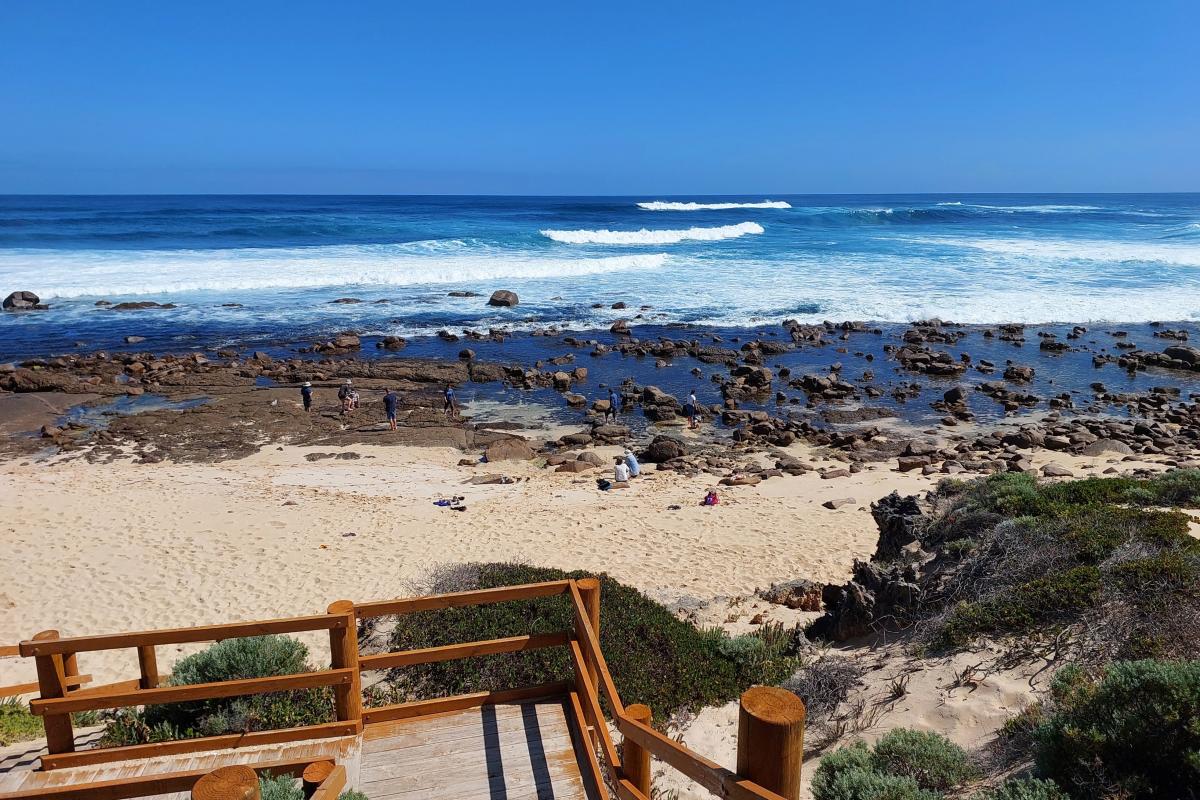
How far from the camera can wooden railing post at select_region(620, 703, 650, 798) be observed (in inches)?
144

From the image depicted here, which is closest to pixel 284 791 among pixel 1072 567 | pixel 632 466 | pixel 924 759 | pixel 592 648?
pixel 592 648

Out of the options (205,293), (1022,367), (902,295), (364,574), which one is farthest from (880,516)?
(205,293)

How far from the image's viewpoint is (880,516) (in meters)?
10.9

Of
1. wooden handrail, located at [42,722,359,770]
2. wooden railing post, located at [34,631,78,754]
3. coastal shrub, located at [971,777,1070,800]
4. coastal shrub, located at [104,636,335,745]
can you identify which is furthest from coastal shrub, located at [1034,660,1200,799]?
wooden railing post, located at [34,631,78,754]

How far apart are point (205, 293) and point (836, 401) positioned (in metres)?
32.2

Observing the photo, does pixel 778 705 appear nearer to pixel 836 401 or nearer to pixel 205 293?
pixel 836 401

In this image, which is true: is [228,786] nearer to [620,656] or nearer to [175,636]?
[175,636]

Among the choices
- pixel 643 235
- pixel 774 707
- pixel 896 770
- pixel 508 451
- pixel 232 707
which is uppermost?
pixel 643 235

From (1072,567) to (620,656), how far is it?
4361 mm

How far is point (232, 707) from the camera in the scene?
6402mm

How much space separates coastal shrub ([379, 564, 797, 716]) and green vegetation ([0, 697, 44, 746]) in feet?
8.95

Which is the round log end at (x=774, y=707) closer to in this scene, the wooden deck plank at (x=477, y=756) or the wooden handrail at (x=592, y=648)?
the wooden handrail at (x=592, y=648)

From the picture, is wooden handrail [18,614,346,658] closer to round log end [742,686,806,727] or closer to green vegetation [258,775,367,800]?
green vegetation [258,775,367,800]

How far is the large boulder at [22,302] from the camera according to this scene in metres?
34.2
